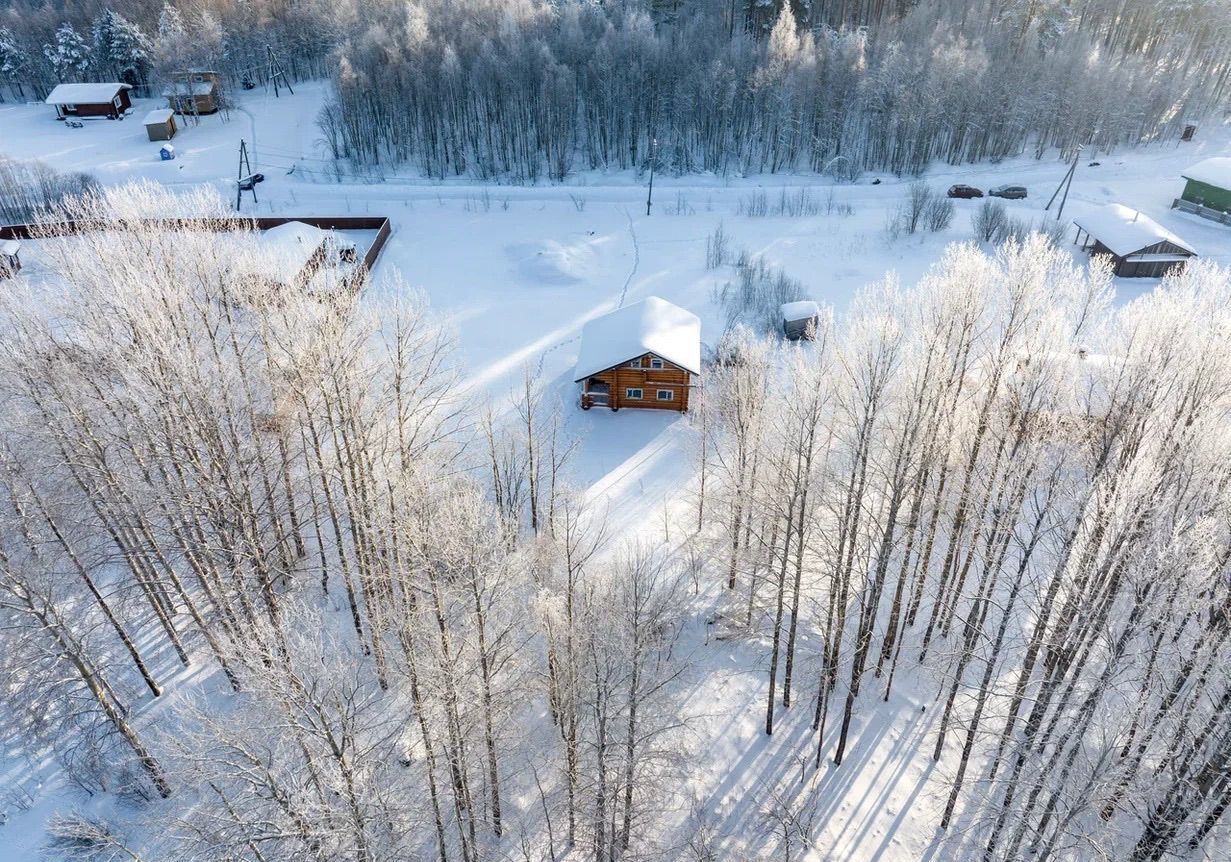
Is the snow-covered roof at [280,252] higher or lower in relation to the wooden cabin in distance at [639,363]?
higher

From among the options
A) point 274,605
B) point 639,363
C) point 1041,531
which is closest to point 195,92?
point 639,363

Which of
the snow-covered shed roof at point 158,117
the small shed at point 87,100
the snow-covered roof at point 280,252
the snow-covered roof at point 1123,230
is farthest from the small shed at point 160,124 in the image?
the snow-covered roof at point 1123,230

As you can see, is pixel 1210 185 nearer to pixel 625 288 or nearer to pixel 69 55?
pixel 625 288

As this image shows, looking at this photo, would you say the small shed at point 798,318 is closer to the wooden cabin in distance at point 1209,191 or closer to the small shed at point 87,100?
the wooden cabin in distance at point 1209,191

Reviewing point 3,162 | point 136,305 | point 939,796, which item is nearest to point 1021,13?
point 939,796

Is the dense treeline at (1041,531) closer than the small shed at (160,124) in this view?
Yes

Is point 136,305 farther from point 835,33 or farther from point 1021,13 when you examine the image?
point 1021,13

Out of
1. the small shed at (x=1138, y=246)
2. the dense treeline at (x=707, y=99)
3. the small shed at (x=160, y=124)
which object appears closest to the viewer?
the small shed at (x=1138, y=246)
